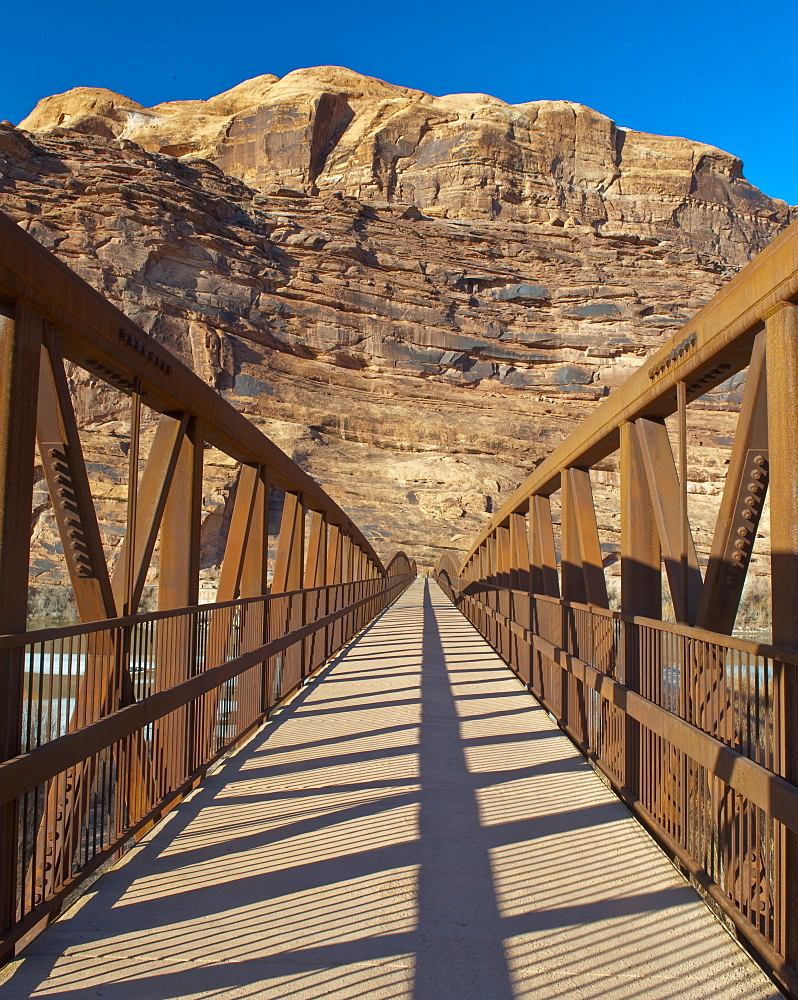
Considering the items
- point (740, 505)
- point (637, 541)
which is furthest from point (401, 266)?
point (740, 505)

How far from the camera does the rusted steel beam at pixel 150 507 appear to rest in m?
4.55

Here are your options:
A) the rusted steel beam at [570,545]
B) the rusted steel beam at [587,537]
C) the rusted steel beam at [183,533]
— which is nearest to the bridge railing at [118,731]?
the rusted steel beam at [183,533]

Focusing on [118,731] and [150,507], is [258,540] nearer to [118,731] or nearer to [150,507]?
[150,507]

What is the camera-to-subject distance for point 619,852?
167 inches

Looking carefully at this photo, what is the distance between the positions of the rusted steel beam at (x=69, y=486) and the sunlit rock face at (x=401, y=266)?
36444mm

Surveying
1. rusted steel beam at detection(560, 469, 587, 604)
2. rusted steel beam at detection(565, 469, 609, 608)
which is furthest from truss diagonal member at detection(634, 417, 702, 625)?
rusted steel beam at detection(560, 469, 587, 604)

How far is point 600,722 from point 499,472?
5120cm

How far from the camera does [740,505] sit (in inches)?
145

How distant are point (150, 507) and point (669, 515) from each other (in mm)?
A: 3017

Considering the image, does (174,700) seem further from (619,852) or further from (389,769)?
(619,852)

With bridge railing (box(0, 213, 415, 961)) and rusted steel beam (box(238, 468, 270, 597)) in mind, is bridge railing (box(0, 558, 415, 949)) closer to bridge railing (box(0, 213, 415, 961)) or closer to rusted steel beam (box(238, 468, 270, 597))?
bridge railing (box(0, 213, 415, 961))

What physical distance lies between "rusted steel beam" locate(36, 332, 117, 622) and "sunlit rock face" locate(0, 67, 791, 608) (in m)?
36.4

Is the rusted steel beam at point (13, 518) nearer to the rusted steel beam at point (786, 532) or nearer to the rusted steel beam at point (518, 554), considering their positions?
the rusted steel beam at point (786, 532)

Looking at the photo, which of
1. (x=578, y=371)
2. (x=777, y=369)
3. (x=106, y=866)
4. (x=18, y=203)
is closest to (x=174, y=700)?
(x=106, y=866)
